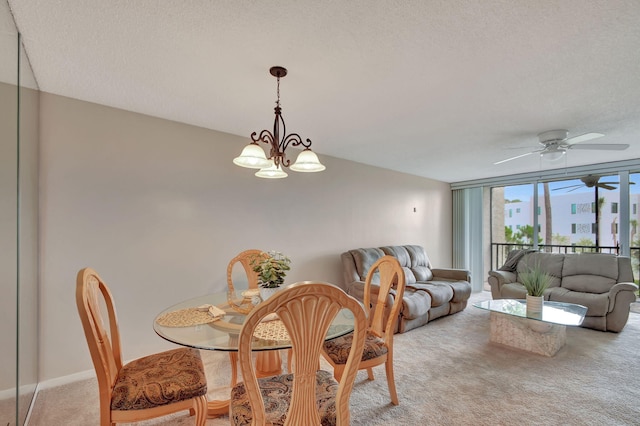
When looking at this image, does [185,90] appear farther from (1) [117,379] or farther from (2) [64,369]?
(2) [64,369]

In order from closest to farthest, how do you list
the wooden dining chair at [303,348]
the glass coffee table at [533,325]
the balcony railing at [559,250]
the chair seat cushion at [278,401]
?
the wooden dining chair at [303,348], the chair seat cushion at [278,401], the glass coffee table at [533,325], the balcony railing at [559,250]

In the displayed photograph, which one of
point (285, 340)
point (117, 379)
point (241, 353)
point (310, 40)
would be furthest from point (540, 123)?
point (117, 379)

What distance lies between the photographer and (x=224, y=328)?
1661 millimetres

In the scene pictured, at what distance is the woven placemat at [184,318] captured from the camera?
1731mm

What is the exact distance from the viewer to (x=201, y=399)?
1540 millimetres

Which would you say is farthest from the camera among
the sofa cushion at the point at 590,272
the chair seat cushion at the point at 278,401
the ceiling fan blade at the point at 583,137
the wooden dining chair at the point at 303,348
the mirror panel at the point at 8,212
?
the sofa cushion at the point at 590,272

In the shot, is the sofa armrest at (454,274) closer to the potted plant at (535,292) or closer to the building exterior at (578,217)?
the potted plant at (535,292)

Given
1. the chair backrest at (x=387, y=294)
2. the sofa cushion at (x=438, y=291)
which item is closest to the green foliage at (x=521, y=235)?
the sofa cushion at (x=438, y=291)

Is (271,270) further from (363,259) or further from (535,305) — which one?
(535,305)

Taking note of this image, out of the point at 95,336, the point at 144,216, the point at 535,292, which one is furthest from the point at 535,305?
the point at 144,216

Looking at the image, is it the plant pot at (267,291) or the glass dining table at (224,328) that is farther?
the plant pot at (267,291)

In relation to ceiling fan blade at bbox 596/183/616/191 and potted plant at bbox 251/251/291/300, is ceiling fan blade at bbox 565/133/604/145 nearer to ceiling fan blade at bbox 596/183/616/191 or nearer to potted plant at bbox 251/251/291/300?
ceiling fan blade at bbox 596/183/616/191

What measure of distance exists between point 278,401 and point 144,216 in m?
2.16

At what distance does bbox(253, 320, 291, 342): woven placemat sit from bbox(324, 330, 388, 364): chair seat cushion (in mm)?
497
